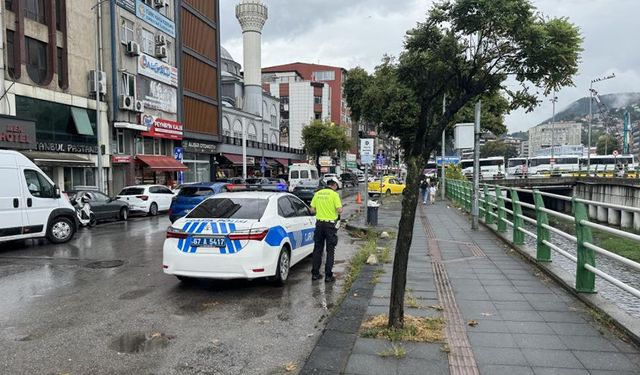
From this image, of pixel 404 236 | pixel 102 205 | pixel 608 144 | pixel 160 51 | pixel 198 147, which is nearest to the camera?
pixel 404 236

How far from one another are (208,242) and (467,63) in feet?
13.7

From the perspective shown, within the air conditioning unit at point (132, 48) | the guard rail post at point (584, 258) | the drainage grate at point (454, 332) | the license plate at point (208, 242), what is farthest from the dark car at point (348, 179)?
the guard rail post at point (584, 258)

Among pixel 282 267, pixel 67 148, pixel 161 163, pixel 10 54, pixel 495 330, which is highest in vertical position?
pixel 10 54

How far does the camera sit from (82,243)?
12828 millimetres

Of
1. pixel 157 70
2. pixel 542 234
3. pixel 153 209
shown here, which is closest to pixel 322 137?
pixel 157 70

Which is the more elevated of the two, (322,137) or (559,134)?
(559,134)

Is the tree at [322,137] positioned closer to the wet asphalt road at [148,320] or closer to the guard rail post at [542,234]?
the wet asphalt road at [148,320]

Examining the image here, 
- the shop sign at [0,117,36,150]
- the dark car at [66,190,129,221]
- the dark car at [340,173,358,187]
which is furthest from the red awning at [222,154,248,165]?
the dark car at [66,190,129,221]

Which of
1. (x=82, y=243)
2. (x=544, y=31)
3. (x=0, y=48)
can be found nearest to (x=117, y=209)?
(x=82, y=243)

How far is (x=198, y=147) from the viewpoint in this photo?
39.3 metres

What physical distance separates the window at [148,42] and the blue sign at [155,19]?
73cm

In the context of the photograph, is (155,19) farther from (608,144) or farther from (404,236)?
(608,144)

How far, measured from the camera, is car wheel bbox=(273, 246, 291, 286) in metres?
7.35

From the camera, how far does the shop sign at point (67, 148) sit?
923 inches
